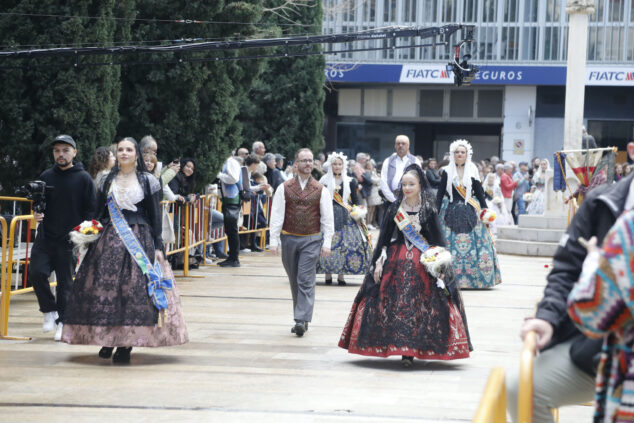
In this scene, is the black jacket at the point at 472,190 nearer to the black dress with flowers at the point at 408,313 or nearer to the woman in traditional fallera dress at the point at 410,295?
the woman in traditional fallera dress at the point at 410,295

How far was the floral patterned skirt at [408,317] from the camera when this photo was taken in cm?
836

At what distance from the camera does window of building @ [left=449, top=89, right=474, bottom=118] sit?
152ft

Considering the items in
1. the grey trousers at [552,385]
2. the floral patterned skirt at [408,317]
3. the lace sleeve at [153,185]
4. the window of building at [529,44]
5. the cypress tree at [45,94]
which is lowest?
the floral patterned skirt at [408,317]

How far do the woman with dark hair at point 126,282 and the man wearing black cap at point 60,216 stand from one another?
1080 mm

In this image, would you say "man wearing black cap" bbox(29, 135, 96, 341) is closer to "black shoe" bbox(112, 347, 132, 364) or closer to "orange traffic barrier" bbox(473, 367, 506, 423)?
"black shoe" bbox(112, 347, 132, 364)

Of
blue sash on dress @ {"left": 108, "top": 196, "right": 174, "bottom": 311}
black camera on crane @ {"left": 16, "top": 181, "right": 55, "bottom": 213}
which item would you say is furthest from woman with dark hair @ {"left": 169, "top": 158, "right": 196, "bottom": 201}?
blue sash on dress @ {"left": 108, "top": 196, "right": 174, "bottom": 311}

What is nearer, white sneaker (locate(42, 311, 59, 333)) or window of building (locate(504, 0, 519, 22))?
white sneaker (locate(42, 311, 59, 333))

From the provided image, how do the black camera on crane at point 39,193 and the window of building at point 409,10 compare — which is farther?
the window of building at point 409,10

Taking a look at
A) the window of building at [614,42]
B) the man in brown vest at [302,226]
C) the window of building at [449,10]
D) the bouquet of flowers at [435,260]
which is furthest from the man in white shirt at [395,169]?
the window of building at [449,10]

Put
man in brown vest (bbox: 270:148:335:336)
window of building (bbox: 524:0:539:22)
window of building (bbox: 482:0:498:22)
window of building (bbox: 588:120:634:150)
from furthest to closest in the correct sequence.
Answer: window of building (bbox: 482:0:498:22) → window of building (bbox: 524:0:539:22) → window of building (bbox: 588:120:634:150) → man in brown vest (bbox: 270:148:335:336)

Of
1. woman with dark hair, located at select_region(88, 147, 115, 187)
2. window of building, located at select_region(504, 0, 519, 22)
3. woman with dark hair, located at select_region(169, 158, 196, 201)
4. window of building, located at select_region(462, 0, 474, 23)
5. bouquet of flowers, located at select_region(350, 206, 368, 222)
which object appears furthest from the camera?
window of building, located at select_region(462, 0, 474, 23)

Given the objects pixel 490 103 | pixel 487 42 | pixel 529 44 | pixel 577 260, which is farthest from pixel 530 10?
pixel 577 260

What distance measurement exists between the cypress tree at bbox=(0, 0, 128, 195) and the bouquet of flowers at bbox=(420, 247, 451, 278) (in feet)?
21.0

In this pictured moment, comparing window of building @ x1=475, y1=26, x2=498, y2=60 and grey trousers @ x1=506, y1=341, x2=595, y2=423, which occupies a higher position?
window of building @ x1=475, y1=26, x2=498, y2=60
